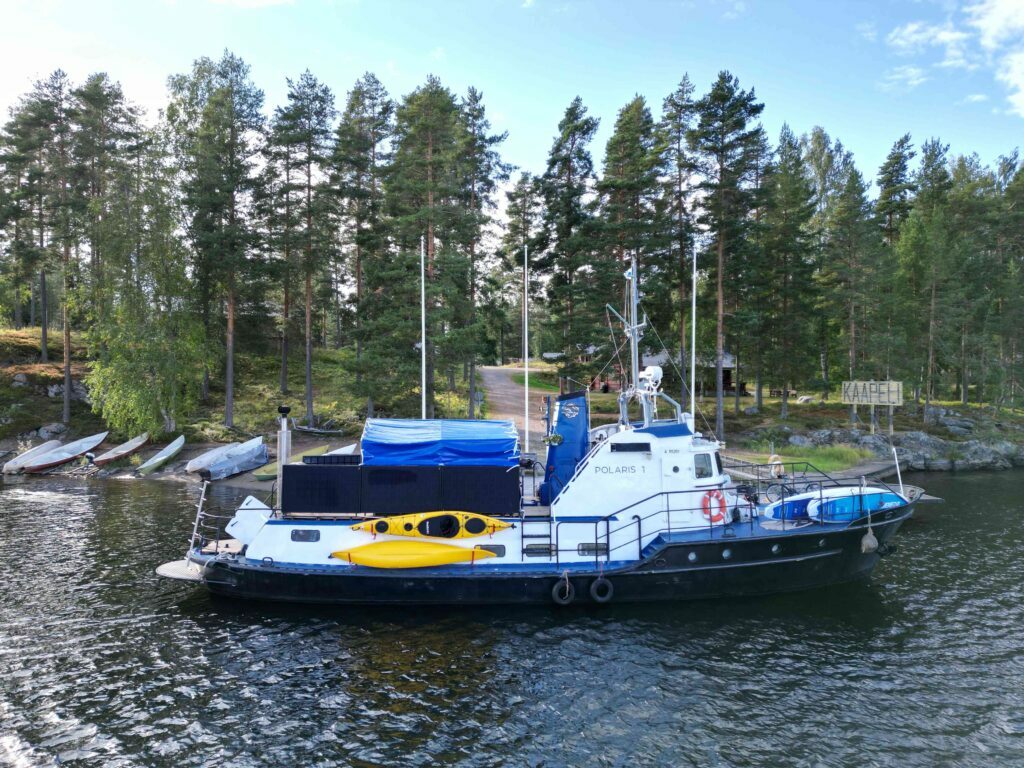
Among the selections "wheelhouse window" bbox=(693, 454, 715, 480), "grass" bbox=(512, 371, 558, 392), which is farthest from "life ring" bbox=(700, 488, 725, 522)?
"grass" bbox=(512, 371, 558, 392)

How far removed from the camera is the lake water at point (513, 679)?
8.89 m

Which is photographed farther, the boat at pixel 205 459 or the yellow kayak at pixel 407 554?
the boat at pixel 205 459

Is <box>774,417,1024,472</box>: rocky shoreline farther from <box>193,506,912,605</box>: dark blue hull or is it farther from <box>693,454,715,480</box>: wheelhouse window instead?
<box>193,506,912,605</box>: dark blue hull

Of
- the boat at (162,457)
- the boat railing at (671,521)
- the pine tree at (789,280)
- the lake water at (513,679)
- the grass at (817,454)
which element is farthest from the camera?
the pine tree at (789,280)

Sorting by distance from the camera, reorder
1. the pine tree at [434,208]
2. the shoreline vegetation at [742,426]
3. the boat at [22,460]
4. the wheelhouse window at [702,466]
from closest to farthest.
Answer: the wheelhouse window at [702,466] → the pine tree at [434,208] → the boat at [22,460] → the shoreline vegetation at [742,426]

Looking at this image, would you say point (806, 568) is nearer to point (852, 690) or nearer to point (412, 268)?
point (852, 690)

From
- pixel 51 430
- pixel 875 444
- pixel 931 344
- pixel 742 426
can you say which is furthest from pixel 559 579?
pixel 931 344

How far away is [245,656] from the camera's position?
38.4ft

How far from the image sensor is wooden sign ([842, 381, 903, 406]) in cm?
3822

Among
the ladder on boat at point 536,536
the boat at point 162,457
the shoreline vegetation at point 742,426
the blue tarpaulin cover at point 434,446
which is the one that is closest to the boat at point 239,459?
the shoreline vegetation at point 742,426

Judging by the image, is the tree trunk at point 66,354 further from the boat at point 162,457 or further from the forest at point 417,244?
the boat at point 162,457

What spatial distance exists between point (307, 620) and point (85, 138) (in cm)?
4507

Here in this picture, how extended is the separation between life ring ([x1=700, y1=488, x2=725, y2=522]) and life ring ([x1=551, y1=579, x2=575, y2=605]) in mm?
4056

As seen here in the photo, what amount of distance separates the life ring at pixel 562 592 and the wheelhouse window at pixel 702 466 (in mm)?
4392
